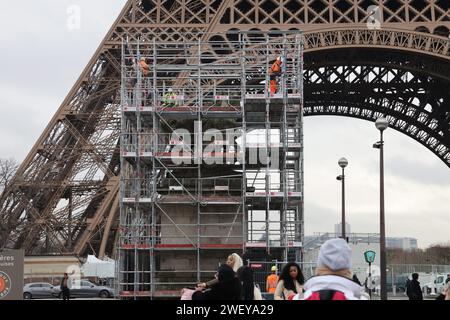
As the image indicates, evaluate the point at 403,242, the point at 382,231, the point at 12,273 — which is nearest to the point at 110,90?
the point at 12,273

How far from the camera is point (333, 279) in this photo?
4.43 metres

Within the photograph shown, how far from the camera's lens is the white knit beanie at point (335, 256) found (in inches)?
182

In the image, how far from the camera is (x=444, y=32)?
3734 centimetres

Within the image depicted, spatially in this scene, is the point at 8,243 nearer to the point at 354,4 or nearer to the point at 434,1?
the point at 354,4

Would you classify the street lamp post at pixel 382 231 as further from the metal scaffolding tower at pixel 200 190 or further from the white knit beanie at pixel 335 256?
the white knit beanie at pixel 335 256

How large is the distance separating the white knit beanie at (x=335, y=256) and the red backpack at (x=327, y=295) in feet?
1.08

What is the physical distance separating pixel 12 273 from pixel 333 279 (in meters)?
17.9

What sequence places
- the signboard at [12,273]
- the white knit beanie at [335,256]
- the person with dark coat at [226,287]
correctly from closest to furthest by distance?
the white knit beanie at [335,256], the person with dark coat at [226,287], the signboard at [12,273]

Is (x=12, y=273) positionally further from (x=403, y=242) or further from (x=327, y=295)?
(x=403, y=242)

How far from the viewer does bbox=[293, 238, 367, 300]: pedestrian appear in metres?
4.31

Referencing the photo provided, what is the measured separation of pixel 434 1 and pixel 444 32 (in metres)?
1.55

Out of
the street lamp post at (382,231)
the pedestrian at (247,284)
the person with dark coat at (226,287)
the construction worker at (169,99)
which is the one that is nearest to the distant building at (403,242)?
the construction worker at (169,99)

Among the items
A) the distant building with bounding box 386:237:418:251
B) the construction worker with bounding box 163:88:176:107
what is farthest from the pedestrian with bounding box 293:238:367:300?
the distant building with bounding box 386:237:418:251

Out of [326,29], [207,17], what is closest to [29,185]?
[207,17]
